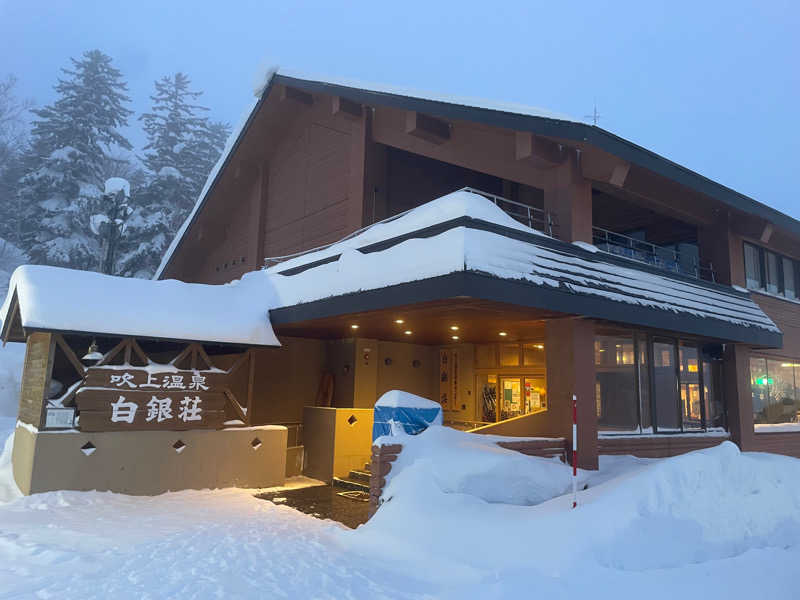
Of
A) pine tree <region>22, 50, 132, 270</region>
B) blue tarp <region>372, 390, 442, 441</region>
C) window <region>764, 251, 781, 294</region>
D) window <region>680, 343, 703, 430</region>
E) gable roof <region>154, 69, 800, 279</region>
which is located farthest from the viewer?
pine tree <region>22, 50, 132, 270</region>

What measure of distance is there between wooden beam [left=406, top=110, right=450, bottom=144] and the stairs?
6.87 meters

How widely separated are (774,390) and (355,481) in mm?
11969

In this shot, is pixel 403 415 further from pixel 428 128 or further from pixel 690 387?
pixel 690 387

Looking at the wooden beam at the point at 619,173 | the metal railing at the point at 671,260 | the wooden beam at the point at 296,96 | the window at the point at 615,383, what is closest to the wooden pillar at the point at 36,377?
the wooden beam at the point at 296,96

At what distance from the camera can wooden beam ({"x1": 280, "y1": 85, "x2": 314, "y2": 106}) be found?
53.1 ft

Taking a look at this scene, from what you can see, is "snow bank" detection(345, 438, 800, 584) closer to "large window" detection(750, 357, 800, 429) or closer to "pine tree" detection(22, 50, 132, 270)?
"large window" detection(750, 357, 800, 429)

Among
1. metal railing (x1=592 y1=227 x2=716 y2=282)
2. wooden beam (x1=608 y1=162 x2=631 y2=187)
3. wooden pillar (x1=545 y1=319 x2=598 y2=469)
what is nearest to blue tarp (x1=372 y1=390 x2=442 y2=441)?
wooden pillar (x1=545 y1=319 x2=598 y2=469)

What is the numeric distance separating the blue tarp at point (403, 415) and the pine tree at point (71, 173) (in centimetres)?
3164

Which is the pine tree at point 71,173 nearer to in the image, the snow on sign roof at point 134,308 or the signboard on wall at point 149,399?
the snow on sign roof at point 134,308

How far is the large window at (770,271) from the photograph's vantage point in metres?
15.9

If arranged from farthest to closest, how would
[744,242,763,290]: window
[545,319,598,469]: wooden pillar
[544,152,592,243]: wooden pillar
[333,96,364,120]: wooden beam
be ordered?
[744,242,763,290]: window, [333,96,364,120]: wooden beam, [544,152,592,243]: wooden pillar, [545,319,598,469]: wooden pillar

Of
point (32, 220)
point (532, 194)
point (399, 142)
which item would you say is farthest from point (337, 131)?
point (32, 220)

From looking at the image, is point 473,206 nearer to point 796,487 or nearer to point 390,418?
point 390,418

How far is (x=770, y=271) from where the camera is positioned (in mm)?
16703
